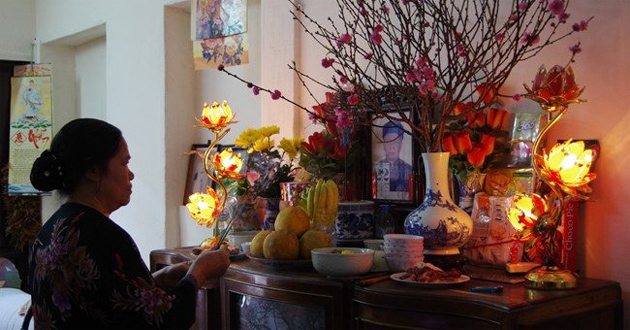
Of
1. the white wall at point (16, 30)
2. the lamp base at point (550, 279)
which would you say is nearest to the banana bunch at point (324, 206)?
the lamp base at point (550, 279)

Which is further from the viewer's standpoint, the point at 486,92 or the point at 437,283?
the point at 486,92

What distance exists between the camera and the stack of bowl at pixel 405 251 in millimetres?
1672

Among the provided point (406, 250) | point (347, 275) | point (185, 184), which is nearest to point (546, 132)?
point (406, 250)

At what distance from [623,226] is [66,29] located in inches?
149

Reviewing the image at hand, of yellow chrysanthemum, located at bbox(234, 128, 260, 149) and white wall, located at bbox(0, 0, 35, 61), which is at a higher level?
white wall, located at bbox(0, 0, 35, 61)

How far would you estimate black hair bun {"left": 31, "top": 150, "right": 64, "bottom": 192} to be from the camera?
1.48 metres

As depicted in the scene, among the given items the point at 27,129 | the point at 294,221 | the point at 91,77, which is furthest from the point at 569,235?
the point at 27,129

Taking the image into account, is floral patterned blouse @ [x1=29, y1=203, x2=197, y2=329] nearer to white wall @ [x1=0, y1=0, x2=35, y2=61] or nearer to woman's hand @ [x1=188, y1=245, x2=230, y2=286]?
woman's hand @ [x1=188, y1=245, x2=230, y2=286]

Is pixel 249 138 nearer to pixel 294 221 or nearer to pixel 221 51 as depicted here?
pixel 294 221

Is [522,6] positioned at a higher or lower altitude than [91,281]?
higher

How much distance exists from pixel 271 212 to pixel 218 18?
116 centimetres

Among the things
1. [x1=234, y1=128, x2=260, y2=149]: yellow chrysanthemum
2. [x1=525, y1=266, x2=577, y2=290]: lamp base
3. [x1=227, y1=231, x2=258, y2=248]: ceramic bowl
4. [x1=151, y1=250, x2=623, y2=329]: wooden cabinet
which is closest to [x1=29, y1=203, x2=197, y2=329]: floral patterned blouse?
[x1=151, y1=250, x2=623, y2=329]: wooden cabinet

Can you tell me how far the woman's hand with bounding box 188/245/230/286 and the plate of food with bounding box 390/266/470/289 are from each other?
43 centimetres

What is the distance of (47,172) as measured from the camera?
148 cm
